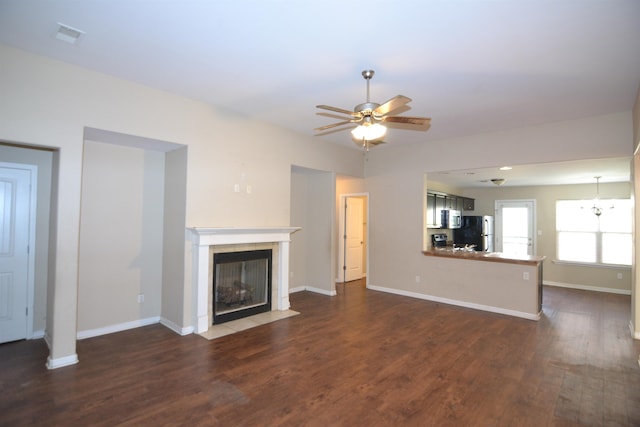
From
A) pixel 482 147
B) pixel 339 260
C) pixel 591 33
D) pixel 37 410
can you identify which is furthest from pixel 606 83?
pixel 37 410

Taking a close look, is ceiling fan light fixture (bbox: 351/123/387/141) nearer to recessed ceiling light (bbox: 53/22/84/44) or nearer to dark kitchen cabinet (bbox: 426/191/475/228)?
recessed ceiling light (bbox: 53/22/84/44)

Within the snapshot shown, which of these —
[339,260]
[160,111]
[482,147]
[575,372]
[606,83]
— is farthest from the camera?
[339,260]

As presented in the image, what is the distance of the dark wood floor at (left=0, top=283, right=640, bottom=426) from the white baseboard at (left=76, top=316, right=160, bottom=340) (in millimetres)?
139

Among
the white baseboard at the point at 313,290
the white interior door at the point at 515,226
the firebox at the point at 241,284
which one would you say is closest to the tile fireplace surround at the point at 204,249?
the firebox at the point at 241,284

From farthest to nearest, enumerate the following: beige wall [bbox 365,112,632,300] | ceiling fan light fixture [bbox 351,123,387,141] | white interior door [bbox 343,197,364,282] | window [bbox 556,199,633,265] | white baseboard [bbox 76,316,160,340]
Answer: white interior door [bbox 343,197,364,282] < window [bbox 556,199,633,265] < beige wall [bbox 365,112,632,300] < white baseboard [bbox 76,316,160,340] < ceiling fan light fixture [bbox 351,123,387,141]

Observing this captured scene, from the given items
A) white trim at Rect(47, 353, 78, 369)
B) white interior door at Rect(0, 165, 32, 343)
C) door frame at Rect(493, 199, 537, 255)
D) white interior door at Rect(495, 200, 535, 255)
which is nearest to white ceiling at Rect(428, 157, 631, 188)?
door frame at Rect(493, 199, 537, 255)

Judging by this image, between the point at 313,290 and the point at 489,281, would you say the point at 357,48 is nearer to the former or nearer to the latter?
the point at 489,281

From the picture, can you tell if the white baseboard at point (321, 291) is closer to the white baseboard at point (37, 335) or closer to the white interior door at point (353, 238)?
the white interior door at point (353, 238)

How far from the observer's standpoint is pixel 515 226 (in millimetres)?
8516

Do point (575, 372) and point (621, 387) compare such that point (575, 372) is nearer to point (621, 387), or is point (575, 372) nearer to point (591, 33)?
point (621, 387)

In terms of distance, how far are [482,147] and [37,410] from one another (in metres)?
6.14

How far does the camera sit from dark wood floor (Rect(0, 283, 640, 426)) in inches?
96.3

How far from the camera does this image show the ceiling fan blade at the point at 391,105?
2705mm

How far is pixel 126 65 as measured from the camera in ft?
10.7
